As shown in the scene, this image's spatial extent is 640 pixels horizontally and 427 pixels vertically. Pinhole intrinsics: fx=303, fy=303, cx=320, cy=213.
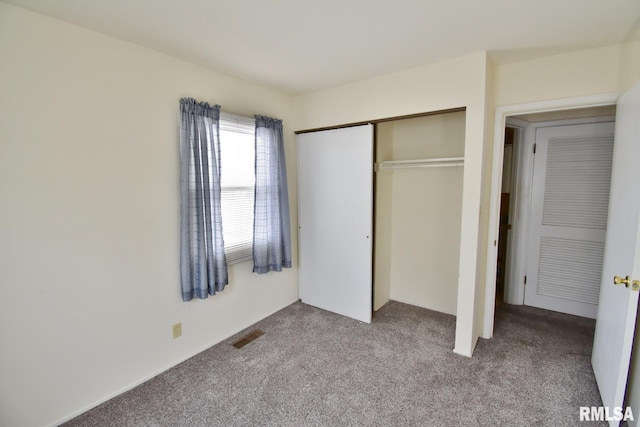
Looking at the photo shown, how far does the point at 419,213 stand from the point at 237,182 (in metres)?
1.93

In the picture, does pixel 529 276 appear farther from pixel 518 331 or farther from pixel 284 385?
pixel 284 385

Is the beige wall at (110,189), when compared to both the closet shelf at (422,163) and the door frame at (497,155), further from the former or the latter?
the closet shelf at (422,163)

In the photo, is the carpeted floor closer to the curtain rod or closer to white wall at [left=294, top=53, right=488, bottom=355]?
white wall at [left=294, top=53, right=488, bottom=355]

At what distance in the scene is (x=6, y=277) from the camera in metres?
1.60

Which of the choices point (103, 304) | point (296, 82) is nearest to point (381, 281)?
point (296, 82)

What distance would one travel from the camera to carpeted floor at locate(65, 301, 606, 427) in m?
1.84

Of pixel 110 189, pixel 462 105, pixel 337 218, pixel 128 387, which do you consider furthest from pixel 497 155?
pixel 128 387

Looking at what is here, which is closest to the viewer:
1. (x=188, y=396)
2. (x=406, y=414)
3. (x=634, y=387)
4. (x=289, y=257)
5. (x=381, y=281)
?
(x=634, y=387)

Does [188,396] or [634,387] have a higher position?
[634,387]

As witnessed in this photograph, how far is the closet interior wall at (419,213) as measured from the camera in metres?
3.08

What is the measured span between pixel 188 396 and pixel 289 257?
4.81ft

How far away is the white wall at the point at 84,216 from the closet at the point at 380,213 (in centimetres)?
132

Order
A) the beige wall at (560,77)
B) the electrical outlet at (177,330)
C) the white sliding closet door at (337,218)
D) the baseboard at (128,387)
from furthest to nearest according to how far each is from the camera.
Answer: the white sliding closet door at (337,218), the electrical outlet at (177,330), the beige wall at (560,77), the baseboard at (128,387)

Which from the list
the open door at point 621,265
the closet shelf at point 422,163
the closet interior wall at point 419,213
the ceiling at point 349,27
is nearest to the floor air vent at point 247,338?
the closet interior wall at point 419,213
